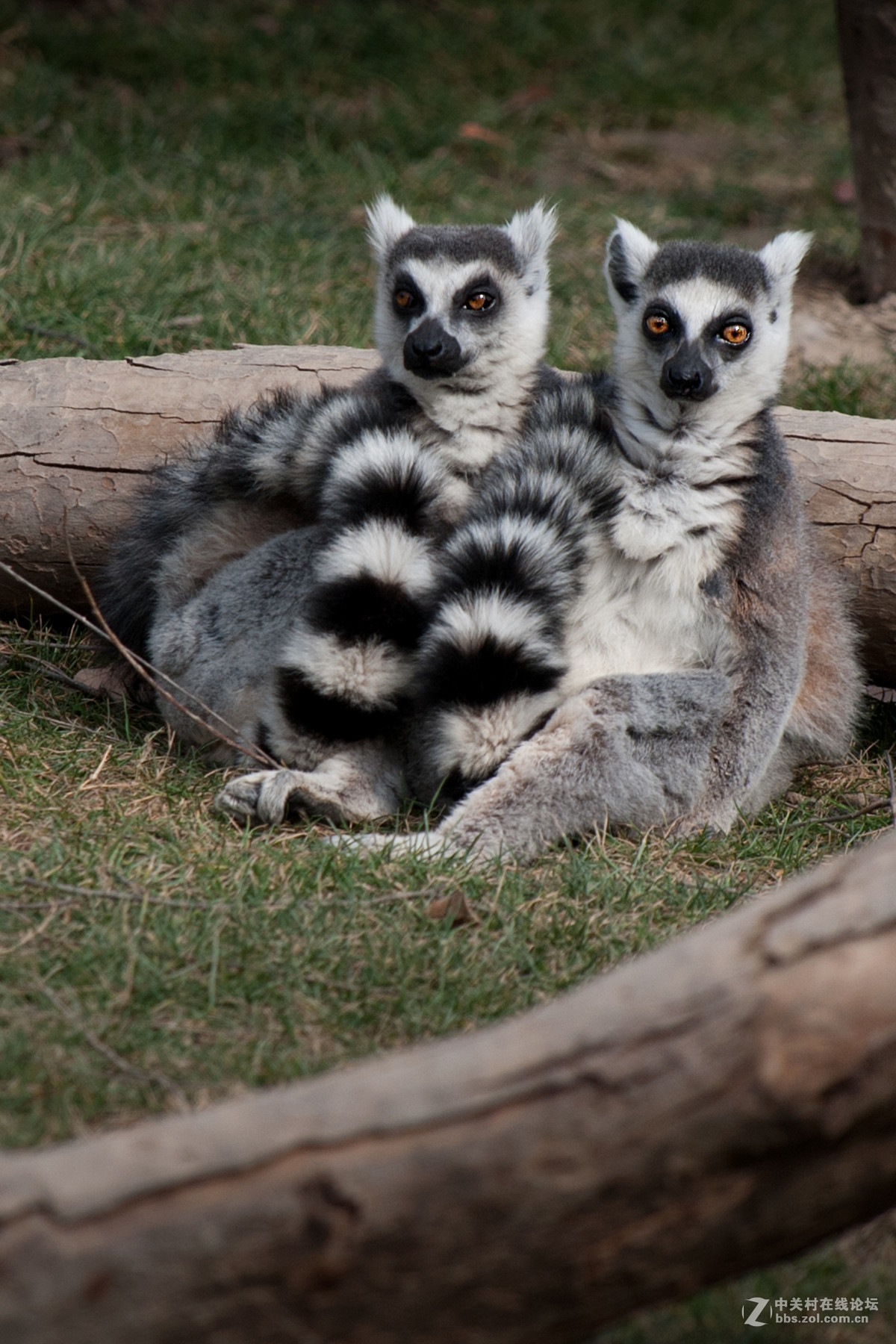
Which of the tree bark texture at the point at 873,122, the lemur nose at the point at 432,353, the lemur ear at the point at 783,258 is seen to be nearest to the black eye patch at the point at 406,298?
the lemur nose at the point at 432,353

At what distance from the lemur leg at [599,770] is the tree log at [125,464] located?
101cm

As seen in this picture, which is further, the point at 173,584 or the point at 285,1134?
the point at 173,584

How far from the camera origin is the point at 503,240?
4.08 m

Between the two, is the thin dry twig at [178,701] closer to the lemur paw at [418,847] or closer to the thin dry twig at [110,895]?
the lemur paw at [418,847]

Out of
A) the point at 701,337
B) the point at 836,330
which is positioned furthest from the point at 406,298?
the point at 836,330

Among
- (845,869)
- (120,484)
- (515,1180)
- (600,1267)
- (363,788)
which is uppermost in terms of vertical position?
(845,869)

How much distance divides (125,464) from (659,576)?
181 centimetres

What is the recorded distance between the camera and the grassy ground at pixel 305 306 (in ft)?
8.40

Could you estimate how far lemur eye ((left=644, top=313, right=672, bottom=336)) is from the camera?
3.58 metres

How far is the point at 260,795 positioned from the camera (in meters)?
3.33

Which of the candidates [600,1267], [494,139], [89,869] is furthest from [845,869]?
[494,139]

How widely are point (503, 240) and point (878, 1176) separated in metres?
3.09

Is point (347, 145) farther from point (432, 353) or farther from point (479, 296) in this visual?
point (432, 353)

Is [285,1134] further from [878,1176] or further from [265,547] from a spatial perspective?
[265,547]
